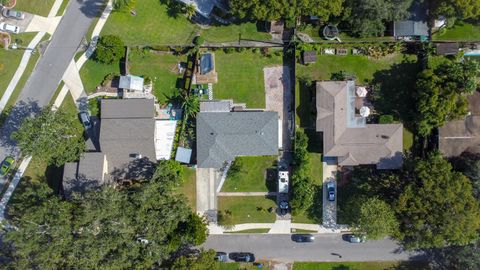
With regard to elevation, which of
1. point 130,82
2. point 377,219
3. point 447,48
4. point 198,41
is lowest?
point 377,219

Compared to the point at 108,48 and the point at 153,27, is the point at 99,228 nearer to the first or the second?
the point at 108,48

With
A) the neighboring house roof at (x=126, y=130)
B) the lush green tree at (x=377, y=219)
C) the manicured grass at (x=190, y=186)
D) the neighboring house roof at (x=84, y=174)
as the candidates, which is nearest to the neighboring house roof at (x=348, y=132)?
the lush green tree at (x=377, y=219)

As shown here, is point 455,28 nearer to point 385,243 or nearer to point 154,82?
point 385,243

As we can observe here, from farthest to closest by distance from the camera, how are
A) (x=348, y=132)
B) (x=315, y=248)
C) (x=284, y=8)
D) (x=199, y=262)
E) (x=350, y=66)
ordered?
(x=315, y=248) → (x=350, y=66) → (x=348, y=132) → (x=199, y=262) → (x=284, y=8)

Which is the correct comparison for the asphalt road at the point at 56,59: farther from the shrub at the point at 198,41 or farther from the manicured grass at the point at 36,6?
the shrub at the point at 198,41

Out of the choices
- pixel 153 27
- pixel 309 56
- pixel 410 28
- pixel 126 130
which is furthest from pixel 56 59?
pixel 410 28

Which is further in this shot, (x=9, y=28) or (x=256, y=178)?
(x=256, y=178)
